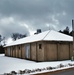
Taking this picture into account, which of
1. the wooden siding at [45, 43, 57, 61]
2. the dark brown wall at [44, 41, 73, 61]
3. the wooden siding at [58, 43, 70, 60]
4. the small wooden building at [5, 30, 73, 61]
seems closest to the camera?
the small wooden building at [5, 30, 73, 61]

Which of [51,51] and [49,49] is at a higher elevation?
[49,49]

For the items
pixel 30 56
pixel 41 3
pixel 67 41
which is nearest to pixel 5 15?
pixel 41 3

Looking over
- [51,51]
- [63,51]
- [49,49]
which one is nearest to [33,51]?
[49,49]

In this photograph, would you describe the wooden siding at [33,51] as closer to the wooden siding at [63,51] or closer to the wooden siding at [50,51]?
the wooden siding at [50,51]

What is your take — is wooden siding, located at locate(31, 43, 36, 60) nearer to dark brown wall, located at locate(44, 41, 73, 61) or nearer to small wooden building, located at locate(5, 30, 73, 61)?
small wooden building, located at locate(5, 30, 73, 61)

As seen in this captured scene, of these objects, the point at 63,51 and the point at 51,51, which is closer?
the point at 51,51

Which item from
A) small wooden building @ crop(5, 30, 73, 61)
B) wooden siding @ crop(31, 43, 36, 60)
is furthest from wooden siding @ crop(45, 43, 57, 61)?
wooden siding @ crop(31, 43, 36, 60)

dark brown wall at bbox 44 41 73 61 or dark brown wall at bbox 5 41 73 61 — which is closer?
dark brown wall at bbox 5 41 73 61

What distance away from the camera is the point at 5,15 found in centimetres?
1706

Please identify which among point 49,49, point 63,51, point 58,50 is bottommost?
point 63,51

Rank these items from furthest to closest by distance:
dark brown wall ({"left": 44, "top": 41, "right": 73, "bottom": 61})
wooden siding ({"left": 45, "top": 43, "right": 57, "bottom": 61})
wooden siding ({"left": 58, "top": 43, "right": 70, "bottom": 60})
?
wooden siding ({"left": 58, "top": 43, "right": 70, "bottom": 60}) < dark brown wall ({"left": 44, "top": 41, "right": 73, "bottom": 61}) < wooden siding ({"left": 45, "top": 43, "right": 57, "bottom": 61})

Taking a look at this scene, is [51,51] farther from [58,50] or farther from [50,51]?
[58,50]

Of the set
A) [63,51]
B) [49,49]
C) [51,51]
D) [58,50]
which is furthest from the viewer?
[63,51]

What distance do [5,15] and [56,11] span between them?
5.94m
